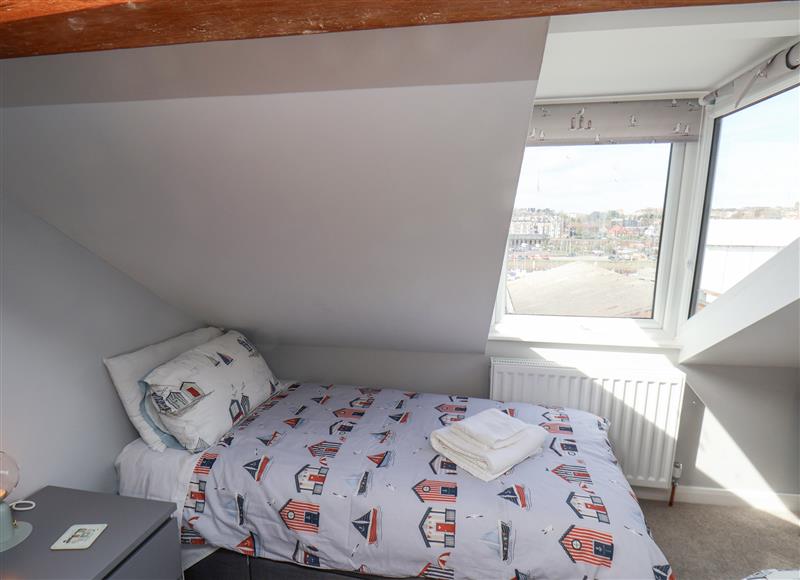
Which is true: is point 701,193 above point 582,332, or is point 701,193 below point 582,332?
above

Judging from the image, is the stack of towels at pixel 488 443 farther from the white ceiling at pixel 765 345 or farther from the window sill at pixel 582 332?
the white ceiling at pixel 765 345

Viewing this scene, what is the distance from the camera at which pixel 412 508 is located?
157cm

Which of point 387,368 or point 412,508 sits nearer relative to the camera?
point 412,508

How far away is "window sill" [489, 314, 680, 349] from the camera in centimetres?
249

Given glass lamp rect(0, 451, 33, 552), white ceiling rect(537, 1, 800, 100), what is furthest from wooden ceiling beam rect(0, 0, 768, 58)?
glass lamp rect(0, 451, 33, 552)

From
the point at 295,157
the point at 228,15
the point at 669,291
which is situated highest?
the point at 228,15

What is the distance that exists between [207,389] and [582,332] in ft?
6.80

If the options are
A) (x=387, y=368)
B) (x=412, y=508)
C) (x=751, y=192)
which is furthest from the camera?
(x=387, y=368)

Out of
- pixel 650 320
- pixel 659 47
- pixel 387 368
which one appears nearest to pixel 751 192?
pixel 650 320

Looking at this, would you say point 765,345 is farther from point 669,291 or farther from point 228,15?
point 228,15

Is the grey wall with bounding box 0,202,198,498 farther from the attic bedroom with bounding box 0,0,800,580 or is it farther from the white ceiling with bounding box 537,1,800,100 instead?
the white ceiling with bounding box 537,1,800,100

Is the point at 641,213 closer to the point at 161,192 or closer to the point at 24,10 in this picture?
the point at 161,192

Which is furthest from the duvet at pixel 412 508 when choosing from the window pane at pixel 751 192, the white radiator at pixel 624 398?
the window pane at pixel 751 192

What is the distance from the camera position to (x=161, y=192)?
1.52m
